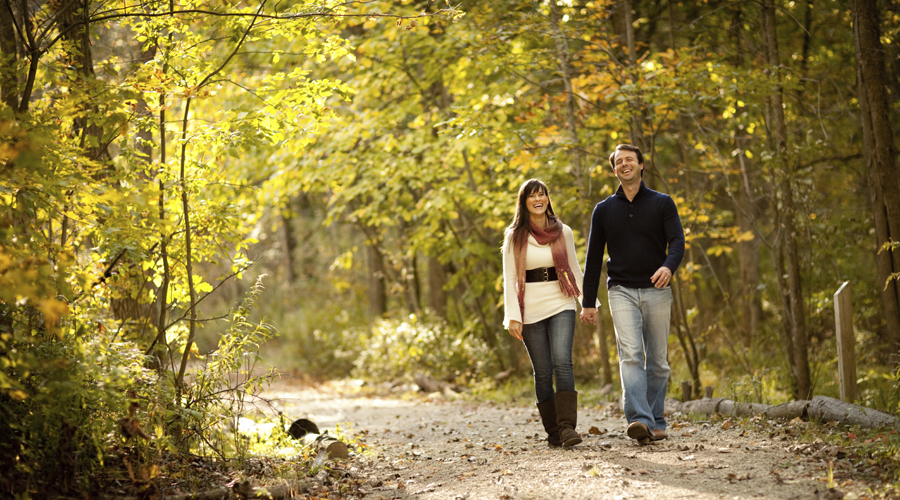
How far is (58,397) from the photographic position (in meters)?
3.46

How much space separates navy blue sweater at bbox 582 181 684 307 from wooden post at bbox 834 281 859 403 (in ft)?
6.21

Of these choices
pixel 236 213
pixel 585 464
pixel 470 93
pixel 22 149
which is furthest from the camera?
pixel 470 93

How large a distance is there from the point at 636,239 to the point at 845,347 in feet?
7.62

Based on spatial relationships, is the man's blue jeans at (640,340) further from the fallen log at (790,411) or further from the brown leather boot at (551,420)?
the fallen log at (790,411)

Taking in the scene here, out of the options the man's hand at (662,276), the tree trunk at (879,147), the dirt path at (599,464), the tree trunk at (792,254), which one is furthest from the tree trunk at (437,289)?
the man's hand at (662,276)

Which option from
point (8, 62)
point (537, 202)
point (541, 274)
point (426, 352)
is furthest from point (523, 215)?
point (426, 352)

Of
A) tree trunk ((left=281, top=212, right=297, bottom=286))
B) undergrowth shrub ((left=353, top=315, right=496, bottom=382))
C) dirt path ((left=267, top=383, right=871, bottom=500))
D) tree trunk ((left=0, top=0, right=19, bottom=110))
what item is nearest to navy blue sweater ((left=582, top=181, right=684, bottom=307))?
dirt path ((left=267, top=383, right=871, bottom=500))

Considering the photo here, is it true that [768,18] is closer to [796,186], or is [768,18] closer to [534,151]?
[796,186]

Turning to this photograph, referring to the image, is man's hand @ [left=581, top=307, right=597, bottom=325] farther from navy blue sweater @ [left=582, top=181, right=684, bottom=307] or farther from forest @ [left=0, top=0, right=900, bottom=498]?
forest @ [left=0, top=0, right=900, bottom=498]

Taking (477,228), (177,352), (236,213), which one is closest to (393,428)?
(177,352)

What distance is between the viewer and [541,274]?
532 cm

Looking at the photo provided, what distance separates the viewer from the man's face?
5.22m

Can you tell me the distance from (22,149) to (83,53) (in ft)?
7.99

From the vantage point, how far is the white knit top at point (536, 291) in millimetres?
5273
